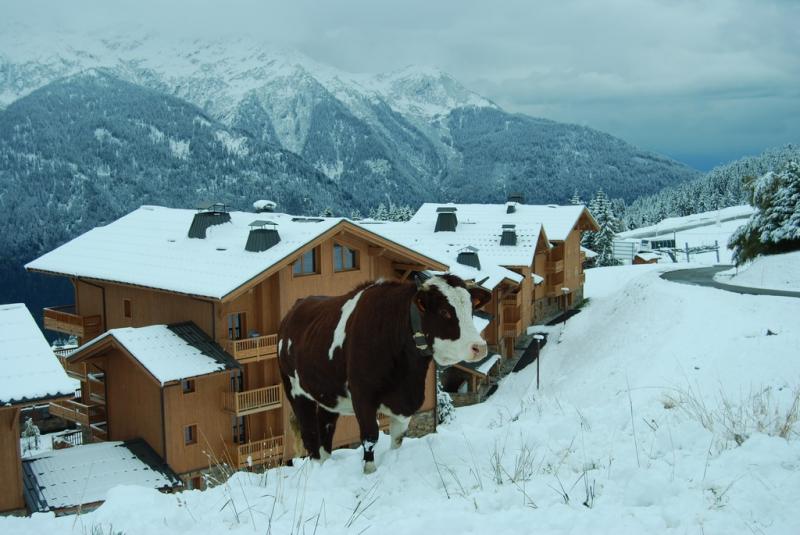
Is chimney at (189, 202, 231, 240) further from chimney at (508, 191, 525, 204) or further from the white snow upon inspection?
chimney at (508, 191, 525, 204)

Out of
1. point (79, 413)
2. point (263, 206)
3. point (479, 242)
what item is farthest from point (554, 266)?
point (79, 413)

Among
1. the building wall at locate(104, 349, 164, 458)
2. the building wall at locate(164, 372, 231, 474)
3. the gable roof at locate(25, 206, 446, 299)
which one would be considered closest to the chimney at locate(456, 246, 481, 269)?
the gable roof at locate(25, 206, 446, 299)

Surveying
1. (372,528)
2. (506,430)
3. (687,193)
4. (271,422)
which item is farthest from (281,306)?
(687,193)

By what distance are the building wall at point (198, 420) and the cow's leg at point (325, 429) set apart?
1527 centimetres

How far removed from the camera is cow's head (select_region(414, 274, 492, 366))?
217 inches

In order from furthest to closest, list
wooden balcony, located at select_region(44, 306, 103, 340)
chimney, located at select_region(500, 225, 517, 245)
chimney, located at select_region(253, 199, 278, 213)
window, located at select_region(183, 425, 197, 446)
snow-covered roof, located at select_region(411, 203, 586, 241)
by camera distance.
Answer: snow-covered roof, located at select_region(411, 203, 586, 241), chimney, located at select_region(500, 225, 517, 245), chimney, located at select_region(253, 199, 278, 213), wooden balcony, located at select_region(44, 306, 103, 340), window, located at select_region(183, 425, 197, 446)

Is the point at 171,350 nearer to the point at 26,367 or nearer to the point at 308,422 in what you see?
the point at 26,367

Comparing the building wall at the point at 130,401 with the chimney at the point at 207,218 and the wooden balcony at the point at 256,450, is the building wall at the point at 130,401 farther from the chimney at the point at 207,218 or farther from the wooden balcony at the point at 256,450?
the chimney at the point at 207,218

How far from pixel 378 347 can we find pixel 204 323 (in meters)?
18.7

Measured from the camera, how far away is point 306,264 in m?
25.3

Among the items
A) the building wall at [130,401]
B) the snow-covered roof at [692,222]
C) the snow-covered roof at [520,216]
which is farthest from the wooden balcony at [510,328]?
the snow-covered roof at [692,222]

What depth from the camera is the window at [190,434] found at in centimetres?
2209

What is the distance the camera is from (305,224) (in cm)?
2603

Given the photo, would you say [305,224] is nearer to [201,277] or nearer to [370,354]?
[201,277]
